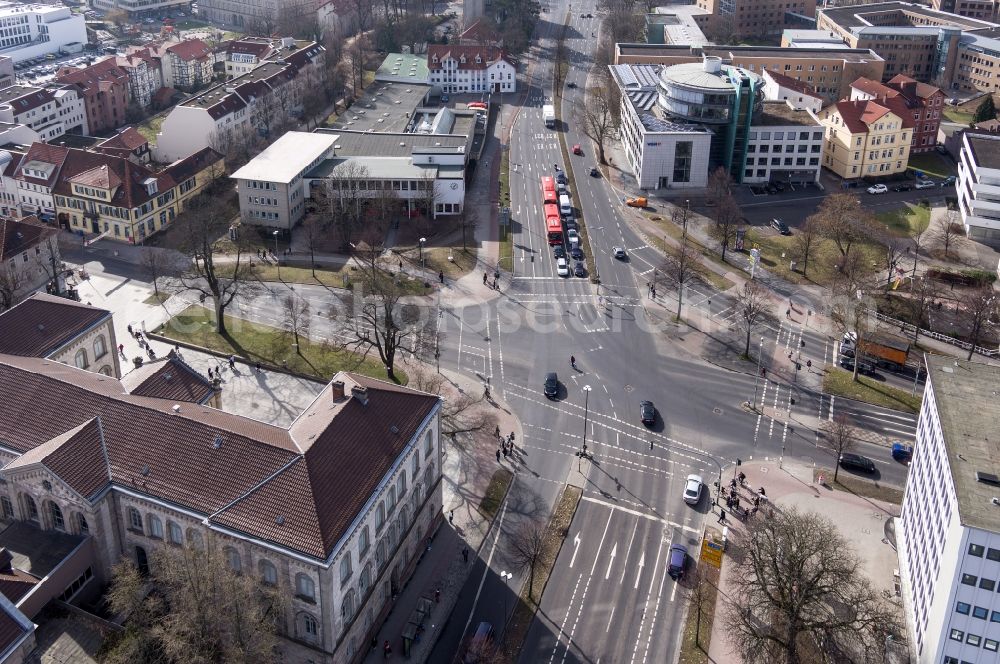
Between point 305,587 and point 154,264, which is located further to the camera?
point 154,264

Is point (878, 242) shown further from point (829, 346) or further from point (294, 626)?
point (294, 626)

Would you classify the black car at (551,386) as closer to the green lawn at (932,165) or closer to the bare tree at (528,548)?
the bare tree at (528,548)

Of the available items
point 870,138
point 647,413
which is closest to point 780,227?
point 870,138

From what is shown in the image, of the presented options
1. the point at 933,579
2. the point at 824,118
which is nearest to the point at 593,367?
the point at 933,579

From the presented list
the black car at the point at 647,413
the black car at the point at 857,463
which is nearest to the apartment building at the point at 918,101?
the black car at the point at 857,463

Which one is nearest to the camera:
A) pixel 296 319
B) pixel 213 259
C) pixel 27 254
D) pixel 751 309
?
pixel 751 309

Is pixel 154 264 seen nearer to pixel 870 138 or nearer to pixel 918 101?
pixel 870 138
